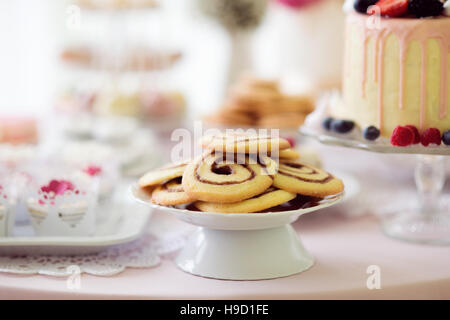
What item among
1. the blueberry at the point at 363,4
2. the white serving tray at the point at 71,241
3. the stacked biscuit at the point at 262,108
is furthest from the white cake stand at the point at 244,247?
the stacked biscuit at the point at 262,108

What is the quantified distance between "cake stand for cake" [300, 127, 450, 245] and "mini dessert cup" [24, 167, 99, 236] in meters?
0.40

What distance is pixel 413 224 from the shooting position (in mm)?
1366

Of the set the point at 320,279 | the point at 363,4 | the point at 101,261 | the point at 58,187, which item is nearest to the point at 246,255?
the point at 320,279

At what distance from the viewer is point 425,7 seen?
1.18 metres

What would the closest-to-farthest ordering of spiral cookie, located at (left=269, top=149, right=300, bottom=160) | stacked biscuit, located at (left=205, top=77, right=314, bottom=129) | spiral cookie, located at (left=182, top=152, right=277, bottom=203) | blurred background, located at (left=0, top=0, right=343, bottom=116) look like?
spiral cookie, located at (left=182, top=152, right=277, bottom=203) < spiral cookie, located at (left=269, top=149, right=300, bottom=160) < stacked biscuit, located at (left=205, top=77, right=314, bottom=129) < blurred background, located at (left=0, top=0, right=343, bottom=116)

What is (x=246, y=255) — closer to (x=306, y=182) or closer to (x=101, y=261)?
(x=306, y=182)

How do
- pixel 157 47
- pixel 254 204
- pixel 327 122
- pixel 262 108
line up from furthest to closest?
pixel 157 47 → pixel 262 108 → pixel 327 122 → pixel 254 204

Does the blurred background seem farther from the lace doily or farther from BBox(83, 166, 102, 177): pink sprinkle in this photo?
the lace doily

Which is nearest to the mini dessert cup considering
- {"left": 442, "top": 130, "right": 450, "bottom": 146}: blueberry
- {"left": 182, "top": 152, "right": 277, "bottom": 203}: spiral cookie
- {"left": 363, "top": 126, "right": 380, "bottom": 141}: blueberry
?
{"left": 182, "top": 152, "right": 277, "bottom": 203}: spiral cookie

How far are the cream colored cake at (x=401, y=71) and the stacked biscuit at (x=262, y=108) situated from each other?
649 mm

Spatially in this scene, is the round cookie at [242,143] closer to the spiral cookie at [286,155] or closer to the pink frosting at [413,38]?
the spiral cookie at [286,155]

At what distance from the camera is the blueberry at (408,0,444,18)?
3.86 feet

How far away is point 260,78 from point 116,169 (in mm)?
694

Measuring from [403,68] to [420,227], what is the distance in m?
0.31
